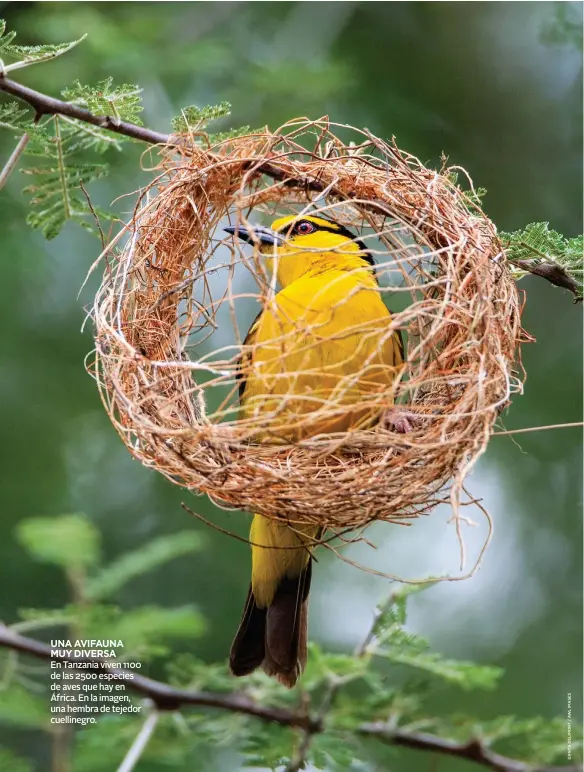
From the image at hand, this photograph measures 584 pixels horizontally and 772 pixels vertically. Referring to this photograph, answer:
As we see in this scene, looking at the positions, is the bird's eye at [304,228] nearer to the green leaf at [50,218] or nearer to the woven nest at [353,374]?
the woven nest at [353,374]

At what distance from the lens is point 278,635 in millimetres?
3146

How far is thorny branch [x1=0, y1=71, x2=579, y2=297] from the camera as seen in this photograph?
8.66ft

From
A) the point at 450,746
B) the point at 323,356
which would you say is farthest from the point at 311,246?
the point at 450,746

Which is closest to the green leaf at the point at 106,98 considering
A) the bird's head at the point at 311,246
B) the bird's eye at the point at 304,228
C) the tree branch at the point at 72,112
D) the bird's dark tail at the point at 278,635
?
the tree branch at the point at 72,112

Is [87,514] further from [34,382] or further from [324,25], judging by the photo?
[324,25]

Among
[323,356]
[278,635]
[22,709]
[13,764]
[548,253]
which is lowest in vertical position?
[13,764]

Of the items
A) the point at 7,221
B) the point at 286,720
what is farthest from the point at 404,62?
the point at 286,720

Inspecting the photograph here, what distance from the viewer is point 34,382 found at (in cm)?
502

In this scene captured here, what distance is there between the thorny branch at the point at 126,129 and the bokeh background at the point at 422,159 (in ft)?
5.62

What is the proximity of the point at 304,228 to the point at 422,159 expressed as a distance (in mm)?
2164

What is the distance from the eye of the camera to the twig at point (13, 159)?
257cm

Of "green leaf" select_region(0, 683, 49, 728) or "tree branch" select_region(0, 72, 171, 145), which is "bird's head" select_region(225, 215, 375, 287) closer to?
"tree branch" select_region(0, 72, 171, 145)

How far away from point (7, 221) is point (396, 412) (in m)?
3.19

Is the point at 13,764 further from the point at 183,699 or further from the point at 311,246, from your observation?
the point at 311,246
